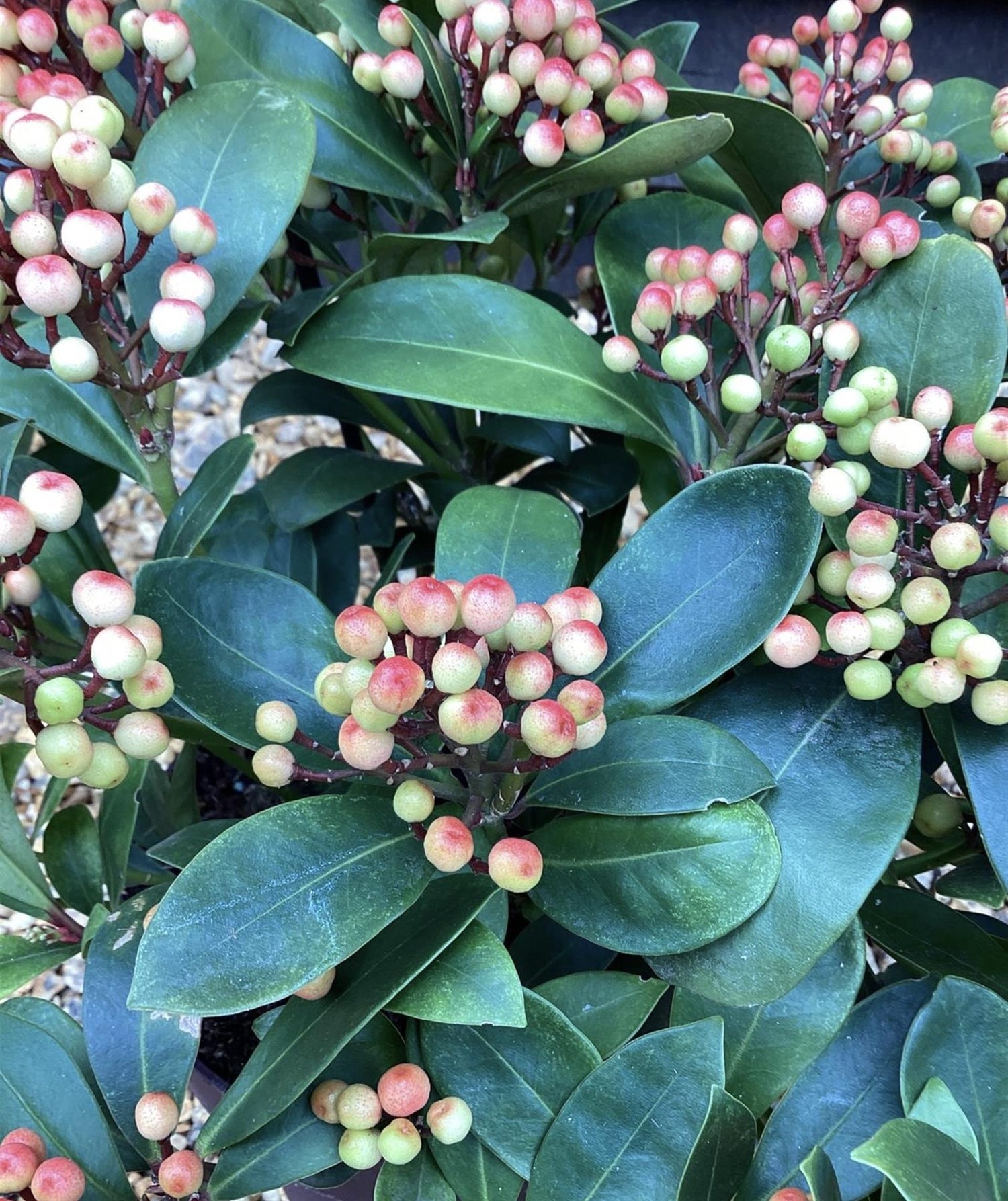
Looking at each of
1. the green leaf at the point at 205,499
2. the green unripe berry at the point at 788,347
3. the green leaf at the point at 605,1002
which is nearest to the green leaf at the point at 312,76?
the green leaf at the point at 205,499

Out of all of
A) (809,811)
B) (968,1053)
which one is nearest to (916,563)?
(809,811)

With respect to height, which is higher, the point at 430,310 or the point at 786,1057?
the point at 430,310

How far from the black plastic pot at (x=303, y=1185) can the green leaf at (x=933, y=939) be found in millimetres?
344

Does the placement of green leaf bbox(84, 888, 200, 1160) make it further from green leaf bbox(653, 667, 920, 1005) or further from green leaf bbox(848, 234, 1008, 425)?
green leaf bbox(848, 234, 1008, 425)

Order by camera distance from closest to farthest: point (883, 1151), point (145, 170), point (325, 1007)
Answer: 1. point (883, 1151)
2. point (325, 1007)
3. point (145, 170)

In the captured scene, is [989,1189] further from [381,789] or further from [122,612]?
[122,612]

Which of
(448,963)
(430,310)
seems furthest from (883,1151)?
(430,310)

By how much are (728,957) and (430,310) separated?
426mm

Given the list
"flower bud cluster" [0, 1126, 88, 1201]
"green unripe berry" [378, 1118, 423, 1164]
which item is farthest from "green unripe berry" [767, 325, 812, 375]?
"flower bud cluster" [0, 1126, 88, 1201]

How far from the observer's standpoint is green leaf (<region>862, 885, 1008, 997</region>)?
2.07ft

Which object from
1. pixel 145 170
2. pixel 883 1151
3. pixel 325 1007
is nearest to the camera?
pixel 883 1151

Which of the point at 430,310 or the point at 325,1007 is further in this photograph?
the point at 430,310

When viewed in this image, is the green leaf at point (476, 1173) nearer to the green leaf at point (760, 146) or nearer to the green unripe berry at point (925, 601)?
the green unripe berry at point (925, 601)

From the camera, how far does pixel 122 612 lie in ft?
1.66
